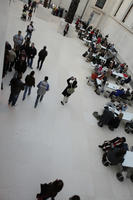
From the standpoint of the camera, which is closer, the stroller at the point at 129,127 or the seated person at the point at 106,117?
the seated person at the point at 106,117

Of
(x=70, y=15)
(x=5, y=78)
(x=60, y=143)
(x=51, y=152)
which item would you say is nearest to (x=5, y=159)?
(x=51, y=152)

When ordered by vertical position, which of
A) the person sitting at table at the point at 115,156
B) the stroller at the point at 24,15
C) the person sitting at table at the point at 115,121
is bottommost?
the stroller at the point at 24,15

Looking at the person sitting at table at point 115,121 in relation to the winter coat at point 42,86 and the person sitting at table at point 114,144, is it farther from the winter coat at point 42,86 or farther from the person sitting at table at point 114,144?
the winter coat at point 42,86

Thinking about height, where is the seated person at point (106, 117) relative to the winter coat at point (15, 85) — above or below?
below

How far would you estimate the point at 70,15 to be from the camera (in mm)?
17703

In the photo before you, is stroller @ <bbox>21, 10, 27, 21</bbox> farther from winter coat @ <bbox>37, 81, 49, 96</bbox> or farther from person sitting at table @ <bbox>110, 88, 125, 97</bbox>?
winter coat @ <bbox>37, 81, 49, 96</bbox>

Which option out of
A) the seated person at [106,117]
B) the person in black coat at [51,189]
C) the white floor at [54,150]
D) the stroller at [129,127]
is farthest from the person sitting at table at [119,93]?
the person in black coat at [51,189]

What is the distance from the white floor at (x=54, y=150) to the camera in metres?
4.62

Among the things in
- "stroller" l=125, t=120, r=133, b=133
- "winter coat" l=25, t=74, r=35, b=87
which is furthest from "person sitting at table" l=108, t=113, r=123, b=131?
"winter coat" l=25, t=74, r=35, b=87

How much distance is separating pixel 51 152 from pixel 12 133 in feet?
A: 4.55

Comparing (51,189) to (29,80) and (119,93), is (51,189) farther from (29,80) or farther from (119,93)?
(119,93)

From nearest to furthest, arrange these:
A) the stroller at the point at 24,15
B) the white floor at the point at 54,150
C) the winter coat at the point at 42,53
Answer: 1. the white floor at the point at 54,150
2. the winter coat at the point at 42,53
3. the stroller at the point at 24,15

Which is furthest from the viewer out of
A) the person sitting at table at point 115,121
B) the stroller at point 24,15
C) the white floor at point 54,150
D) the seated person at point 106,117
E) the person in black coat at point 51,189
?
the stroller at point 24,15

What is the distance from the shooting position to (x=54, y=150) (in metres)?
5.62
